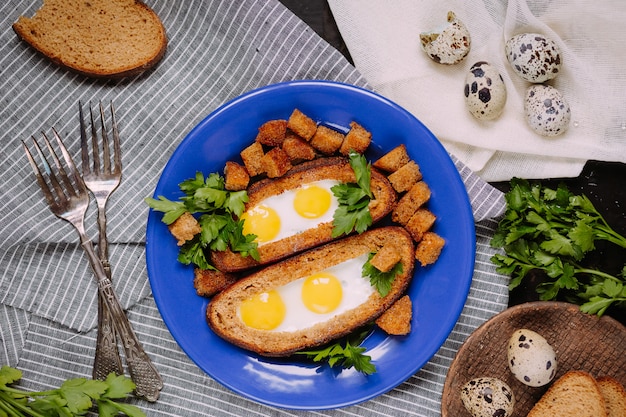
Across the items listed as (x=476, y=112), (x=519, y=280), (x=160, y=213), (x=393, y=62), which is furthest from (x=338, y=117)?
(x=519, y=280)

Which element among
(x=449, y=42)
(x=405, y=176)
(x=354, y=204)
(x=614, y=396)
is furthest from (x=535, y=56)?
(x=614, y=396)

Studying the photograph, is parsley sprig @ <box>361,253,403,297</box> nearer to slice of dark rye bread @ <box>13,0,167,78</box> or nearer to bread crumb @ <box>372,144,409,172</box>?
bread crumb @ <box>372,144,409,172</box>

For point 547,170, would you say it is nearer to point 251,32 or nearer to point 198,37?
point 251,32

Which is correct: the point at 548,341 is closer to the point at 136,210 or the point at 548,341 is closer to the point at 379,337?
the point at 379,337

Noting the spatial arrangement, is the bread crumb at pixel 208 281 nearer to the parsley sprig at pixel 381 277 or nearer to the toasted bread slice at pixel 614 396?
the parsley sprig at pixel 381 277

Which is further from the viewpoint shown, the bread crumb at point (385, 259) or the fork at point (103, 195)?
the fork at point (103, 195)

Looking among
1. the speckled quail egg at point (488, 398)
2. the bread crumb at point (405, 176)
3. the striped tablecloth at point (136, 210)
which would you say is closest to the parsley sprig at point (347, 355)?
the striped tablecloth at point (136, 210)
